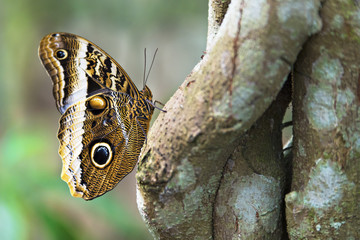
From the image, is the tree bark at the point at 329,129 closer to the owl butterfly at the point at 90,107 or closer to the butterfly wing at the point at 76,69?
the owl butterfly at the point at 90,107

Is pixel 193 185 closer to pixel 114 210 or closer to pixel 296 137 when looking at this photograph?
pixel 296 137

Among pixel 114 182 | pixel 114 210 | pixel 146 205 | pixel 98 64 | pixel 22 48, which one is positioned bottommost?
pixel 146 205

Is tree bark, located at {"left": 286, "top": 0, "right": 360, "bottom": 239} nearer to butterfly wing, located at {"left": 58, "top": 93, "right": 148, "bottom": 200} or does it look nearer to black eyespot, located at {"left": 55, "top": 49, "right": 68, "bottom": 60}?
butterfly wing, located at {"left": 58, "top": 93, "right": 148, "bottom": 200}

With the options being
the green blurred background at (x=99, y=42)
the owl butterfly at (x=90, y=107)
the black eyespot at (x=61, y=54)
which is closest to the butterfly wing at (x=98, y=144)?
the owl butterfly at (x=90, y=107)

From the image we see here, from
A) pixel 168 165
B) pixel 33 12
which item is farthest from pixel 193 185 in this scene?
pixel 33 12

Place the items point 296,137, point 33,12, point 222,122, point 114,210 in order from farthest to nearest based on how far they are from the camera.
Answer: point 33,12
point 114,210
point 296,137
point 222,122

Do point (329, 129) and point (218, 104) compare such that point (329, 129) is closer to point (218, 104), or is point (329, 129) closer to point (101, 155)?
point (218, 104)
